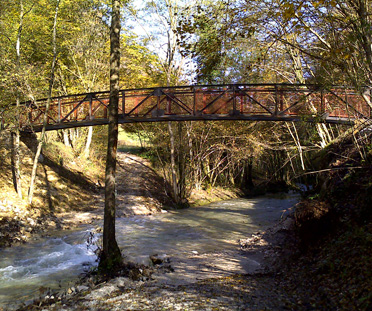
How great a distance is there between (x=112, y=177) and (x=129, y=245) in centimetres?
346

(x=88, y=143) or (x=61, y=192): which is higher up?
(x=88, y=143)

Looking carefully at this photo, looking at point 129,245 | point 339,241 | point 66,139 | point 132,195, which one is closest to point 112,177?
point 129,245

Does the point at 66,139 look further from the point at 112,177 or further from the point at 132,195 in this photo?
the point at 112,177

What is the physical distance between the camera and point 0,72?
510 inches

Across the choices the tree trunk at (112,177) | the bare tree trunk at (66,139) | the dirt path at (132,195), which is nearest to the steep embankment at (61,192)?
the dirt path at (132,195)

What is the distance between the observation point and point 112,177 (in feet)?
24.9

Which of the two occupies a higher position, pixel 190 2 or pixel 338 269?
pixel 190 2

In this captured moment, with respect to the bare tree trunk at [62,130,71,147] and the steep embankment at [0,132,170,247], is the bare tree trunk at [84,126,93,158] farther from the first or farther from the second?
the bare tree trunk at [62,130,71,147]

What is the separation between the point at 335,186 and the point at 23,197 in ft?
39.6

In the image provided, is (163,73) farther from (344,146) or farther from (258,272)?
(258,272)

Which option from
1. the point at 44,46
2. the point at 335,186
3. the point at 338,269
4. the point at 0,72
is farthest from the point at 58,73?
the point at 338,269

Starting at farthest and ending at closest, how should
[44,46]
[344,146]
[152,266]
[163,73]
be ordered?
[163,73], [44,46], [344,146], [152,266]

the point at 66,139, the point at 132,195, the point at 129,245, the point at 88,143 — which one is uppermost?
the point at 66,139

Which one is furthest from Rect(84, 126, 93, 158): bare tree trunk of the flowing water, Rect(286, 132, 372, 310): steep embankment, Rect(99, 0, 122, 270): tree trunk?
Rect(286, 132, 372, 310): steep embankment
